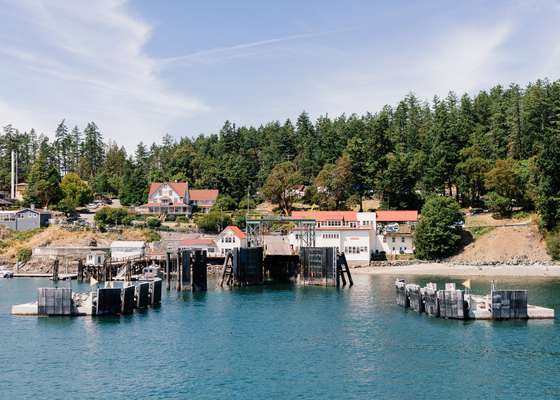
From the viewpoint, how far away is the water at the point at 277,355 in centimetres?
4047

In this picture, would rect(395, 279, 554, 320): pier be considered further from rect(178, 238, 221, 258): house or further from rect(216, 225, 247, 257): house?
rect(178, 238, 221, 258): house

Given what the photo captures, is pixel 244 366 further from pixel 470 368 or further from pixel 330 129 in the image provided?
pixel 330 129

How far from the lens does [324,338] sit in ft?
178

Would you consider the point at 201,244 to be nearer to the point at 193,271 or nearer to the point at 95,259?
the point at 95,259

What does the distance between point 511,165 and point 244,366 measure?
81671 mm

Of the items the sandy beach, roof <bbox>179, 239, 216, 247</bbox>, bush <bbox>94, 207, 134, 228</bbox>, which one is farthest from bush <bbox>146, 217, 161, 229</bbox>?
the sandy beach

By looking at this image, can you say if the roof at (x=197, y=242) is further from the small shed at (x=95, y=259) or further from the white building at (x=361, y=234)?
the white building at (x=361, y=234)

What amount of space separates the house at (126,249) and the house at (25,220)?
908 inches

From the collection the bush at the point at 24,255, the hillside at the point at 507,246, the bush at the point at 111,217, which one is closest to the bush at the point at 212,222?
the bush at the point at 111,217

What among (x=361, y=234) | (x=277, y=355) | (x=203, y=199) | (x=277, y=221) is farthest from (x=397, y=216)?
(x=277, y=355)

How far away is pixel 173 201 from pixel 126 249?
3374 cm

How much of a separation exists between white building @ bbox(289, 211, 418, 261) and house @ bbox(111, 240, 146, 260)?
939 inches

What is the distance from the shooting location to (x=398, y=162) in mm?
124625

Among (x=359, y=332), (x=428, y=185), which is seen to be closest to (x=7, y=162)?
(x=428, y=185)
